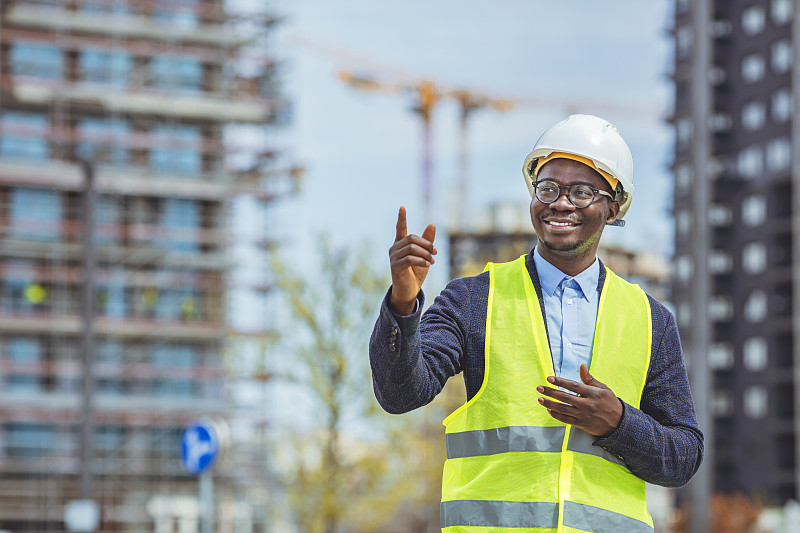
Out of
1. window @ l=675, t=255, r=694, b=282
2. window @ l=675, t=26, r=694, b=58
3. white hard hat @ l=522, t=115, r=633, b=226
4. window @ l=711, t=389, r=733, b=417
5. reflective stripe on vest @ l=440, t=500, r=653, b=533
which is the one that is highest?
window @ l=675, t=26, r=694, b=58

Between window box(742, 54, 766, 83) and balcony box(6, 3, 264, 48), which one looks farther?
window box(742, 54, 766, 83)

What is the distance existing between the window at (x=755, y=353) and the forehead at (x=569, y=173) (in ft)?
211

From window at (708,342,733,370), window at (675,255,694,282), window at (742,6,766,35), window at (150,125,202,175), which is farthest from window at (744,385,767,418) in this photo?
window at (150,125,202,175)

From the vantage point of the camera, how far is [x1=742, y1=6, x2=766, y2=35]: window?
66938 millimetres

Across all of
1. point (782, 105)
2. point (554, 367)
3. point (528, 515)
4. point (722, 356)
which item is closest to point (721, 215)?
point (782, 105)

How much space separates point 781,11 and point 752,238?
11391 mm

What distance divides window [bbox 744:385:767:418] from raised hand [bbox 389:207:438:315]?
64680mm

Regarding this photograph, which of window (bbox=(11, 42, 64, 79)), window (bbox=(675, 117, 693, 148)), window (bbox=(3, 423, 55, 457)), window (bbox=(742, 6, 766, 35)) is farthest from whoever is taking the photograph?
window (bbox=(675, 117, 693, 148))

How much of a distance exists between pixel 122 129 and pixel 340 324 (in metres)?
19.0

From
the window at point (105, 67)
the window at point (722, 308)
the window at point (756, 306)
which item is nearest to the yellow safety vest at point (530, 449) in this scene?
the window at point (105, 67)

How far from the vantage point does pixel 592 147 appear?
3.13 metres

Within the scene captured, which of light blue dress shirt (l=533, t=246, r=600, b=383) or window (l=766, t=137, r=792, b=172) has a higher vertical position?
window (l=766, t=137, r=792, b=172)

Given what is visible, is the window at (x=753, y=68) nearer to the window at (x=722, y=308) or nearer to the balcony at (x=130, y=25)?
the window at (x=722, y=308)

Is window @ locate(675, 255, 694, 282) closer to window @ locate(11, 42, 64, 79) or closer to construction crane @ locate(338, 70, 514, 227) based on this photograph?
construction crane @ locate(338, 70, 514, 227)
